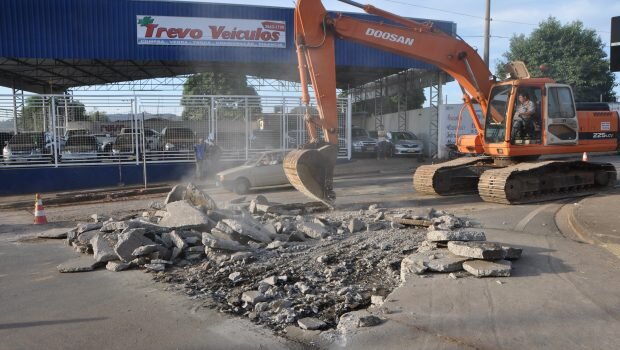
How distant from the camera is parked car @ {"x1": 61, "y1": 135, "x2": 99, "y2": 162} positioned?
62.3ft

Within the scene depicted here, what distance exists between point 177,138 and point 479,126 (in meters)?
12.0

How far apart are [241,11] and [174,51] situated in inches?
139

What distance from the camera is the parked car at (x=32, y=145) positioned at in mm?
18688

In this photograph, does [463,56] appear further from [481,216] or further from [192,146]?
[192,146]

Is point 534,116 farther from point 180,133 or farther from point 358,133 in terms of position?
point 358,133

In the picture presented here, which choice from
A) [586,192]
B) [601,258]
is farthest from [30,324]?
[586,192]

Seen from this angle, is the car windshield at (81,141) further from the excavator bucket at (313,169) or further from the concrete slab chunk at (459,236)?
the concrete slab chunk at (459,236)

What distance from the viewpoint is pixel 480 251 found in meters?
5.74

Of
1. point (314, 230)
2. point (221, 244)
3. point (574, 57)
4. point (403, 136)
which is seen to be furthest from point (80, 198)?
point (574, 57)

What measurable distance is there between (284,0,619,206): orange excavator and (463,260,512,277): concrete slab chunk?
470 cm

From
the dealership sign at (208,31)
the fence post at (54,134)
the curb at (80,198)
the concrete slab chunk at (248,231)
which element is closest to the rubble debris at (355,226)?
the concrete slab chunk at (248,231)

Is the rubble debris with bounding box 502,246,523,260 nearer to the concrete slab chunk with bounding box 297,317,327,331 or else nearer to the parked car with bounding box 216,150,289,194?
the concrete slab chunk with bounding box 297,317,327,331

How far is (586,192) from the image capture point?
41.5ft

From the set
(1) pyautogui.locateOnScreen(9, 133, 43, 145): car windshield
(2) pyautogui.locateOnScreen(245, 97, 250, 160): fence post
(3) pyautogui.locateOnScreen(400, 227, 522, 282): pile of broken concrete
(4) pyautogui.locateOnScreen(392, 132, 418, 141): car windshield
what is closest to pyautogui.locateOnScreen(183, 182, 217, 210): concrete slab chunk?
(3) pyautogui.locateOnScreen(400, 227, 522, 282): pile of broken concrete
